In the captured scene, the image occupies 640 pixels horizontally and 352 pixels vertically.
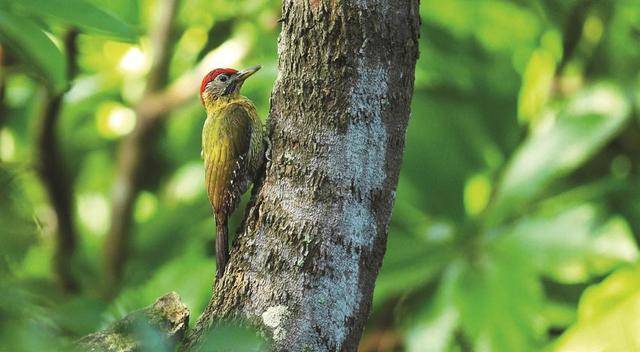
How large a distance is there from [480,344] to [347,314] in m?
1.67

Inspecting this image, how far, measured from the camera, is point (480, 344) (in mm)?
2867

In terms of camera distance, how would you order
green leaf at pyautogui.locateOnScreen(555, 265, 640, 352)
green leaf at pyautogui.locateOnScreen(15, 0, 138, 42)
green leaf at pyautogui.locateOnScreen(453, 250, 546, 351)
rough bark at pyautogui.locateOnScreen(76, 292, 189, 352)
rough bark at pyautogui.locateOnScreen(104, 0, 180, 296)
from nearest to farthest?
green leaf at pyautogui.locateOnScreen(15, 0, 138, 42) < rough bark at pyautogui.locateOnScreen(76, 292, 189, 352) < green leaf at pyautogui.locateOnScreen(555, 265, 640, 352) < green leaf at pyautogui.locateOnScreen(453, 250, 546, 351) < rough bark at pyautogui.locateOnScreen(104, 0, 180, 296)

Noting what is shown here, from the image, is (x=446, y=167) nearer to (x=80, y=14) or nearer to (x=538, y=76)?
(x=538, y=76)

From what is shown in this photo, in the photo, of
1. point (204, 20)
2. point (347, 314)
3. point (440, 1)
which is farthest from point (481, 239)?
point (347, 314)

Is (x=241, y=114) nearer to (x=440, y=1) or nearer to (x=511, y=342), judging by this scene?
(x=511, y=342)

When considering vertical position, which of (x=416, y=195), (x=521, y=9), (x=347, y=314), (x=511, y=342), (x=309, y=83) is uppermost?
(x=521, y=9)

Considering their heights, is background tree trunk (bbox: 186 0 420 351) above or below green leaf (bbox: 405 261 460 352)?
below

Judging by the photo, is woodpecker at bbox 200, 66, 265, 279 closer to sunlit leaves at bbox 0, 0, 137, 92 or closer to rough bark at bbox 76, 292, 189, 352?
rough bark at bbox 76, 292, 189, 352

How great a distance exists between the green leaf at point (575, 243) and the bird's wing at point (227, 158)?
4.99 feet

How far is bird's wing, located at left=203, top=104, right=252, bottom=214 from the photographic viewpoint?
1.65m

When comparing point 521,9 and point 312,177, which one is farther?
point 521,9

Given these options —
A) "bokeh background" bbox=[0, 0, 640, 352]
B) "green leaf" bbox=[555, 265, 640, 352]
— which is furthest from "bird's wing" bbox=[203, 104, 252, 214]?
"green leaf" bbox=[555, 265, 640, 352]

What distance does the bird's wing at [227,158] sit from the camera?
1.65 m

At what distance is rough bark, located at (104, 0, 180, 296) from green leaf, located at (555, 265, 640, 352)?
1.74m
